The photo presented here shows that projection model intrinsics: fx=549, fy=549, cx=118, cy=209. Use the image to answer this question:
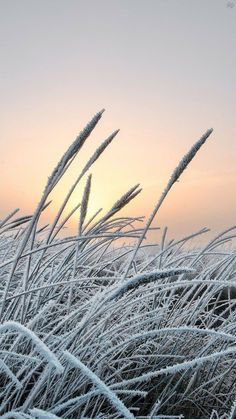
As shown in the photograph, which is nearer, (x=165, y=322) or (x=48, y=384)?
(x=48, y=384)

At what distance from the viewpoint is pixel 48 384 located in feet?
3.28

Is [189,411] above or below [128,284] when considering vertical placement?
below

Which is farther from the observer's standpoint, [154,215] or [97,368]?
[97,368]

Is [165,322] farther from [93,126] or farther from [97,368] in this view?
[93,126]

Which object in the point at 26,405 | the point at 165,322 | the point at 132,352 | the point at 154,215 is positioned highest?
the point at 154,215

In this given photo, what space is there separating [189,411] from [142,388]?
0.13 metres

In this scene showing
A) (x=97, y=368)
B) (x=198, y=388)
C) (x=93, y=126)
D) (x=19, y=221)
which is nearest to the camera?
(x=93, y=126)

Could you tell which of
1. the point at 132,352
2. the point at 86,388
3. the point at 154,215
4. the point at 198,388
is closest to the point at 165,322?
the point at 132,352

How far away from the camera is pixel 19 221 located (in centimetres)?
136

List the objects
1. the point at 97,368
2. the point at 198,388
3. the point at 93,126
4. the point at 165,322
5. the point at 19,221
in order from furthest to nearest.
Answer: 1. the point at 165,322
2. the point at 19,221
3. the point at 198,388
4. the point at 97,368
5. the point at 93,126

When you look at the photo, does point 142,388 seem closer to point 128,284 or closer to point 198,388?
point 198,388

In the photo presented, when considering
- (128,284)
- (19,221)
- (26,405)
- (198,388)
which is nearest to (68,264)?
(19,221)

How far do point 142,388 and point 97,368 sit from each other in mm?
207

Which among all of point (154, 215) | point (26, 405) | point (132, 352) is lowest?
point (26, 405)
